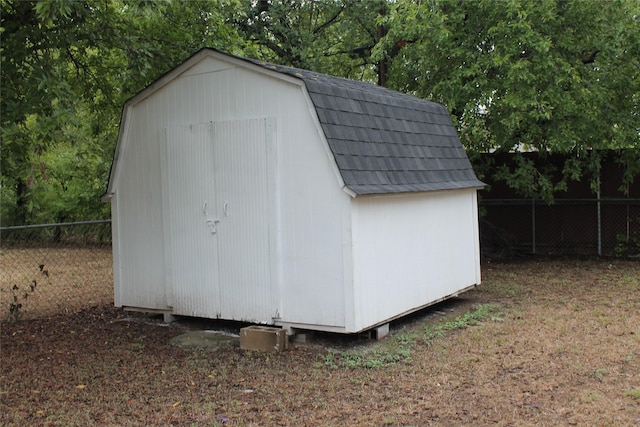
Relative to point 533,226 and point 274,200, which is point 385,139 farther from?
point 533,226

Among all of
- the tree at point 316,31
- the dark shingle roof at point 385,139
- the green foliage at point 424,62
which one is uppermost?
the tree at point 316,31

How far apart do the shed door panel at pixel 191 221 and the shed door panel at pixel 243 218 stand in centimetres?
10

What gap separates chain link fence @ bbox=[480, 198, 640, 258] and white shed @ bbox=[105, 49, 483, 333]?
530 centimetres

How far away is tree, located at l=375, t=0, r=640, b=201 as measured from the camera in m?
9.87

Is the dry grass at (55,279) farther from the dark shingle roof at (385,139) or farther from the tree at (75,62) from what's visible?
the dark shingle roof at (385,139)

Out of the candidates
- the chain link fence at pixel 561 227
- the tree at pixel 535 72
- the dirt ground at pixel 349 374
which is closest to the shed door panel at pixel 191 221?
the dirt ground at pixel 349 374

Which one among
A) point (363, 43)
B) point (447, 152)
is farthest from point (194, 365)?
point (363, 43)

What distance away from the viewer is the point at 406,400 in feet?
15.7

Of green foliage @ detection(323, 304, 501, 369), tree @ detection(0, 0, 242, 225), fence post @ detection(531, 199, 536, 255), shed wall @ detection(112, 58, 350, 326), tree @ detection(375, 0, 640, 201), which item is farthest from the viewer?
fence post @ detection(531, 199, 536, 255)

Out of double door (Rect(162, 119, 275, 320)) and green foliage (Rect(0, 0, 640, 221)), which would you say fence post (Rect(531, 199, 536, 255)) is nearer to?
green foliage (Rect(0, 0, 640, 221))

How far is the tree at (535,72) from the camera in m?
9.87

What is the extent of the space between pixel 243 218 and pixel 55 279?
19.9 feet

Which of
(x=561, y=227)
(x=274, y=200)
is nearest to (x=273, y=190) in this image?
(x=274, y=200)

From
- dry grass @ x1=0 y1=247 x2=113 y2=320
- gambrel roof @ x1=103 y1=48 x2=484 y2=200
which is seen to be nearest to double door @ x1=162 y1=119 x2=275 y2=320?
gambrel roof @ x1=103 y1=48 x2=484 y2=200
